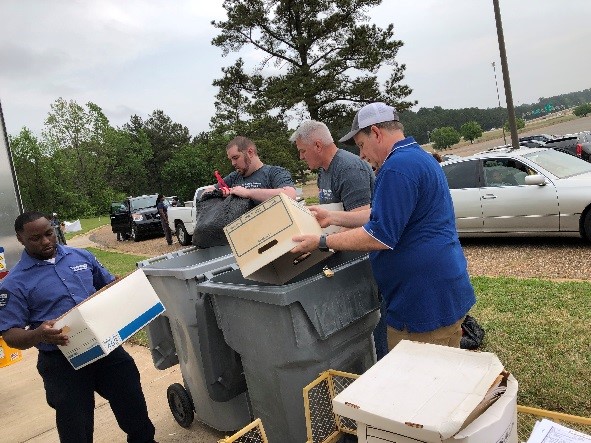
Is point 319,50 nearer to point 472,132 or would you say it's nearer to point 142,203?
point 142,203

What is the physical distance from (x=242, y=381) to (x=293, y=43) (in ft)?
68.8

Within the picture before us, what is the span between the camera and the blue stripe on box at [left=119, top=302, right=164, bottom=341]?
2.69 meters

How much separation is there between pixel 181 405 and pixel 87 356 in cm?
134

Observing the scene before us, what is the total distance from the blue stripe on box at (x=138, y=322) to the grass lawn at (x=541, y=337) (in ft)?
7.31

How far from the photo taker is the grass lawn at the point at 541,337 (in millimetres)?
3182

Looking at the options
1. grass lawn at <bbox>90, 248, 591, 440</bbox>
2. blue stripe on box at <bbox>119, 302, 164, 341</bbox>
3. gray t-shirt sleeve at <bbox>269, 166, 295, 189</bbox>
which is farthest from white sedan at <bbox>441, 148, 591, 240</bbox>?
blue stripe on box at <bbox>119, 302, 164, 341</bbox>

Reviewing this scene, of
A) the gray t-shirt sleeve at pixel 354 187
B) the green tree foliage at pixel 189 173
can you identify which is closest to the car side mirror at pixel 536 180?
the gray t-shirt sleeve at pixel 354 187

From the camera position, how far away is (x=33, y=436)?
13.6 ft

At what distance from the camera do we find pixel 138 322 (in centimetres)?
277

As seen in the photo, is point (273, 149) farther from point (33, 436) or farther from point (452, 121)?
point (452, 121)

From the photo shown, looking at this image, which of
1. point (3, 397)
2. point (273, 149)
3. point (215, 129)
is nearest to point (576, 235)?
point (3, 397)

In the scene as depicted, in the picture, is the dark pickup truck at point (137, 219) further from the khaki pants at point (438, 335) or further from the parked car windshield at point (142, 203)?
the khaki pants at point (438, 335)

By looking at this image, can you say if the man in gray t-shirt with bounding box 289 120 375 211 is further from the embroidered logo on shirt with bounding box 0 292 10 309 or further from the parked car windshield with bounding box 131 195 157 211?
the parked car windshield with bounding box 131 195 157 211

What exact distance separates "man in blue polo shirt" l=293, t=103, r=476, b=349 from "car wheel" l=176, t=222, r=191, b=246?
14.1 meters
